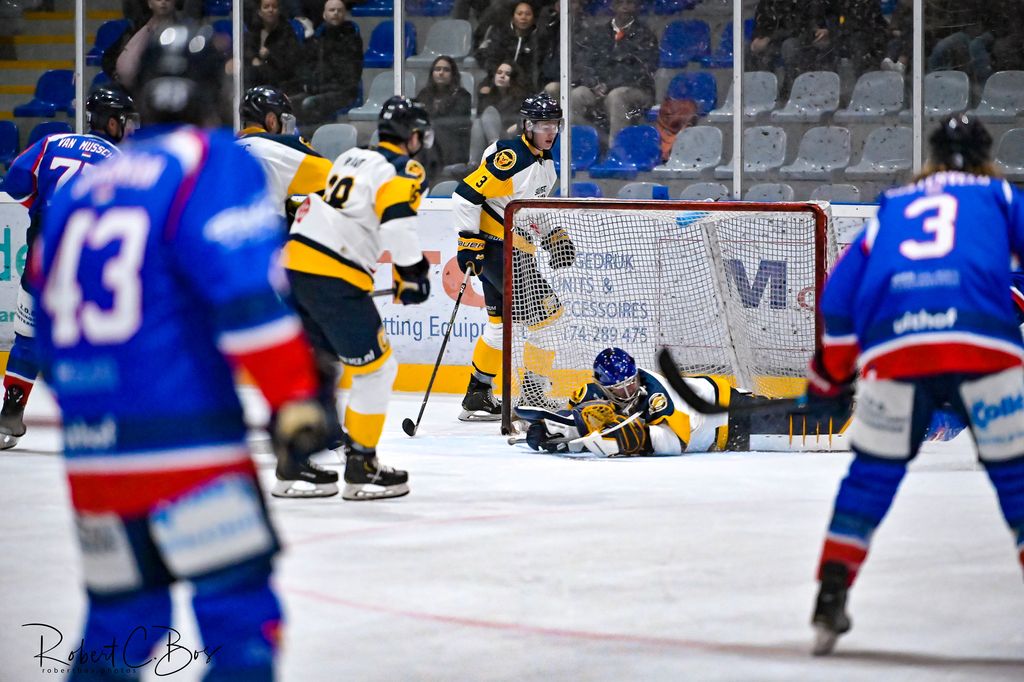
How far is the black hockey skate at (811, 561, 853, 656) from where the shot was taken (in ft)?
10.5

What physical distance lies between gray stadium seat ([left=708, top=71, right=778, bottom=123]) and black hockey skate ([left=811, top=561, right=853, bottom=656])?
5566 mm

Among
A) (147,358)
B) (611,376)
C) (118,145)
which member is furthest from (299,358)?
(118,145)

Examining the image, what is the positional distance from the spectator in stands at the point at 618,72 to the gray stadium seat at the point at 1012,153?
195cm

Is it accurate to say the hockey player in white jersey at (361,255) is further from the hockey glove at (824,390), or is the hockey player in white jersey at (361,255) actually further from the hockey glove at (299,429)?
the hockey glove at (299,429)

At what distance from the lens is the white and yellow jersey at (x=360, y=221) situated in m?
5.09

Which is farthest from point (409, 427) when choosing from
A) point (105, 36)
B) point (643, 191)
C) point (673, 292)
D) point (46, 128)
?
point (46, 128)

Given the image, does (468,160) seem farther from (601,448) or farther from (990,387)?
(990,387)

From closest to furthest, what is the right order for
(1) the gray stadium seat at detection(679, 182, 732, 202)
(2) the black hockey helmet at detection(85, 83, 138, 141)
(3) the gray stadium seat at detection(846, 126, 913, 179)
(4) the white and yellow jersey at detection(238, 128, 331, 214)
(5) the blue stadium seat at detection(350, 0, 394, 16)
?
(4) the white and yellow jersey at detection(238, 128, 331, 214), (2) the black hockey helmet at detection(85, 83, 138, 141), (3) the gray stadium seat at detection(846, 126, 913, 179), (1) the gray stadium seat at detection(679, 182, 732, 202), (5) the blue stadium seat at detection(350, 0, 394, 16)

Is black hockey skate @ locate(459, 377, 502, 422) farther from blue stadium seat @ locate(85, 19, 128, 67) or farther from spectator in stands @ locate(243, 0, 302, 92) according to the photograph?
blue stadium seat @ locate(85, 19, 128, 67)

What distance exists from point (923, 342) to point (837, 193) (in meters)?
5.46

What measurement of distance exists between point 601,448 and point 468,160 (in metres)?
3.25

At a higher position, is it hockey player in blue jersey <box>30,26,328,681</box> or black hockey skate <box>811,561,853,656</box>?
hockey player in blue jersey <box>30,26,328,681</box>

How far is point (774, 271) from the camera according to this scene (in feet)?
23.0

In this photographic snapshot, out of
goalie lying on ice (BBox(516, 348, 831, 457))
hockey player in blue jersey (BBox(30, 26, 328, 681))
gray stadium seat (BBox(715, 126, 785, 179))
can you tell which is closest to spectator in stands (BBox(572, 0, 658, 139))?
gray stadium seat (BBox(715, 126, 785, 179))
